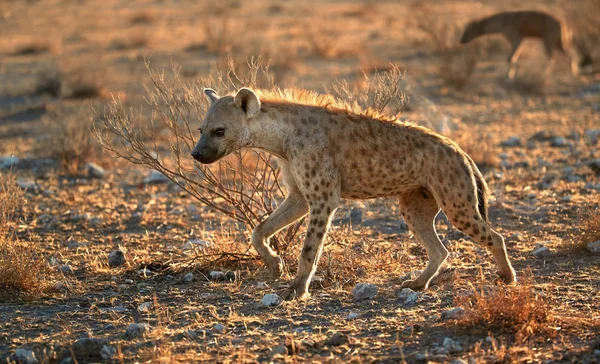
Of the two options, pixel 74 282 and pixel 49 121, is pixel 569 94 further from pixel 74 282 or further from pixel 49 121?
pixel 74 282

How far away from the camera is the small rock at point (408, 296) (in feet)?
19.1

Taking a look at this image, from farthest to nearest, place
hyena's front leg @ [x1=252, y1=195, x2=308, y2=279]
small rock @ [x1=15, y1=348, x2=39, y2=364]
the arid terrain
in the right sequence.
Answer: hyena's front leg @ [x1=252, y1=195, x2=308, y2=279] < the arid terrain < small rock @ [x1=15, y1=348, x2=39, y2=364]

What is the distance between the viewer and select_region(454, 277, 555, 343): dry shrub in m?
5.06

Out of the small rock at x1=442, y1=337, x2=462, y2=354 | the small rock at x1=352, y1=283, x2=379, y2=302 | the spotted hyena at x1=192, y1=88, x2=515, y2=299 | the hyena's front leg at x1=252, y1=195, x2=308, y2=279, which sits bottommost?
the small rock at x1=352, y1=283, x2=379, y2=302

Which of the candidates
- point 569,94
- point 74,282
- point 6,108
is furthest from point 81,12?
point 74,282

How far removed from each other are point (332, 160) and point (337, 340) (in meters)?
1.34

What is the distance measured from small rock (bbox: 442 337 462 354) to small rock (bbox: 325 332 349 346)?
1.78ft

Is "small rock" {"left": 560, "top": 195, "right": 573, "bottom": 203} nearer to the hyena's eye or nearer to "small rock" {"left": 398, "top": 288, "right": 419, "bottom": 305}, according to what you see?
"small rock" {"left": 398, "top": 288, "right": 419, "bottom": 305}

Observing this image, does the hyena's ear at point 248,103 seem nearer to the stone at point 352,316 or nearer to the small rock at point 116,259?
the stone at point 352,316

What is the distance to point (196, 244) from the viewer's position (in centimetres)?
713

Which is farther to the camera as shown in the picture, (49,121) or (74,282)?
(49,121)

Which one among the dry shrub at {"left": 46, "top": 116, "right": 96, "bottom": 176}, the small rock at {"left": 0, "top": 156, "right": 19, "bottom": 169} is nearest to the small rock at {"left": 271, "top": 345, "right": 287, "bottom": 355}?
the dry shrub at {"left": 46, "top": 116, "right": 96, "bottom": 176}

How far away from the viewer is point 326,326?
17.7 feet

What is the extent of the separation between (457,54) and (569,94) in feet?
6.62
